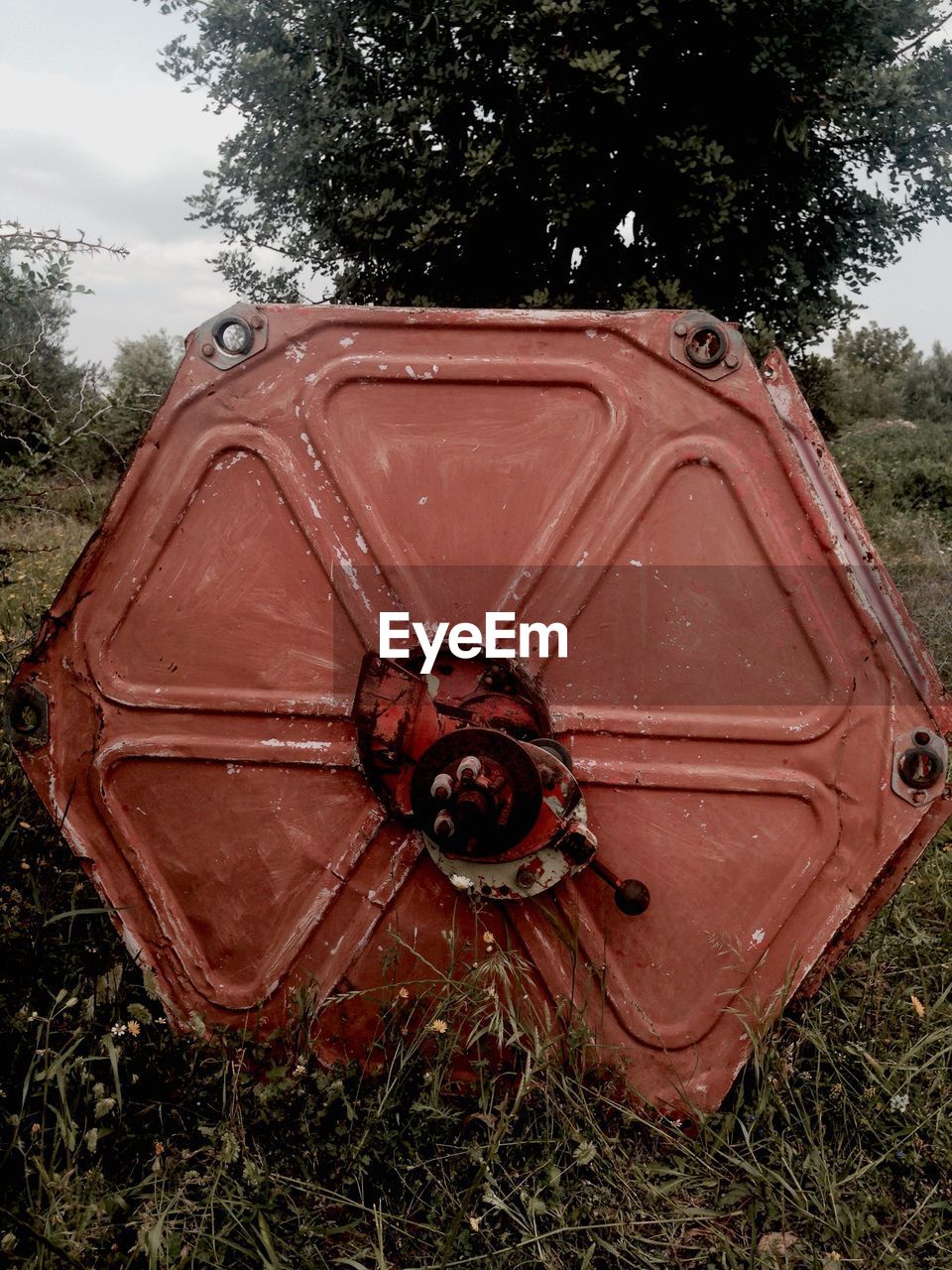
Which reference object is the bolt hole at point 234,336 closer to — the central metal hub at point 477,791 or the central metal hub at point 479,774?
the central metal hub at point 479,774

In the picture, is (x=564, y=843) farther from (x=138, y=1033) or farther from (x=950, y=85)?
(x=950, y=85)

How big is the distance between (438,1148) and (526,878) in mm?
572

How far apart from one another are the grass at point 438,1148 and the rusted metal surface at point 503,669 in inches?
4.9

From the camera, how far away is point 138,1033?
6.59 ft

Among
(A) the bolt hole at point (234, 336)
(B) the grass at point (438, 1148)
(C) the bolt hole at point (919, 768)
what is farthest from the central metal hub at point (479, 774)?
(A) the bolt hole at point (234, 336)

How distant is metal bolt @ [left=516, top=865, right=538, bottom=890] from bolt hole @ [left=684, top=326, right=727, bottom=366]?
42.0 inches

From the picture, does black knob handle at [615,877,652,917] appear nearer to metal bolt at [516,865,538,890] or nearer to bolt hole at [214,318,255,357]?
metal bolt at [516,865,538,890]

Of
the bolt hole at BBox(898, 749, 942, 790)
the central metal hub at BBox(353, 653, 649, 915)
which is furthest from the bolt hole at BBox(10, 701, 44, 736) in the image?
the bolt hole at BBox(898, 749, 942, 790)

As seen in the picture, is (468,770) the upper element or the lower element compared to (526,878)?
upper

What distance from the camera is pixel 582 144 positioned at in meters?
7.59

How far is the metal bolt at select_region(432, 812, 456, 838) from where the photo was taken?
5.50ft

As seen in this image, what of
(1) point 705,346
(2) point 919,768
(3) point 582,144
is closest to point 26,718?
(1) point 705,346

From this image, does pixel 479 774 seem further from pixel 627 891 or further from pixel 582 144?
pixel 582 144

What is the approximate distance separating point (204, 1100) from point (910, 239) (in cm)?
975
